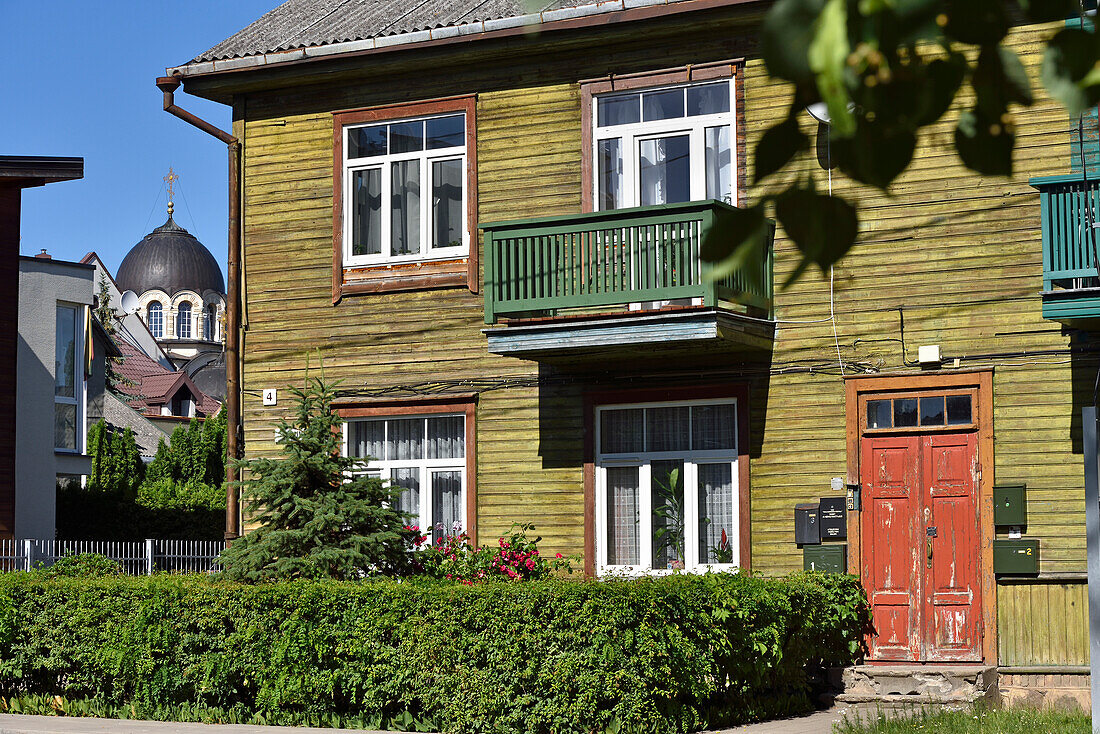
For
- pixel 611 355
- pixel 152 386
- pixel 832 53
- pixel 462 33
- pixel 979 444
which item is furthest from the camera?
pixel 152 386

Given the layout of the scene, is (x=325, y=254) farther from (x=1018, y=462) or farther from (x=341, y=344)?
(x=1018, y=462)

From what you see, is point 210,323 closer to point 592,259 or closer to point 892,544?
point 592,259

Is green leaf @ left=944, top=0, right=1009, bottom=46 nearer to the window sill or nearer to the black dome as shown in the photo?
the window sill

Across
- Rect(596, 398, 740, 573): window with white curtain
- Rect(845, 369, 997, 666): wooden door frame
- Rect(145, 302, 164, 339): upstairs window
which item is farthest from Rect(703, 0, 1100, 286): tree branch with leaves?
Rect(145, 302, 164, 339): upstairs window

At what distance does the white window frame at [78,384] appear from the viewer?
3478 centimetres

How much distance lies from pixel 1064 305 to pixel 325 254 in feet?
28.1

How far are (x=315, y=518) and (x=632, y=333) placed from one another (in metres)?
3.63

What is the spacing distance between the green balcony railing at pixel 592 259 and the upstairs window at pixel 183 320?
92770 millimetres

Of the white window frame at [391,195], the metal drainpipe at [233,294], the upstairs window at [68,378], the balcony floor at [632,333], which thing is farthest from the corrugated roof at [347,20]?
the upstairs window at [68,378]

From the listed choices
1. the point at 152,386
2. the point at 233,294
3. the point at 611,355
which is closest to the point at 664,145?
the point at 611,355

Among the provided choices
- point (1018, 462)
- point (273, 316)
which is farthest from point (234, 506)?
point (1018, 462)

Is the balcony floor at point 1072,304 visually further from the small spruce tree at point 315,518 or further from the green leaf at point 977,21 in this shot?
the green leaf at point 977,21

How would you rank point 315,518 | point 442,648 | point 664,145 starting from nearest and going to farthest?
1. point 442,648
2. point 315,518
3. point 664,145

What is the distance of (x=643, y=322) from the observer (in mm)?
14719
